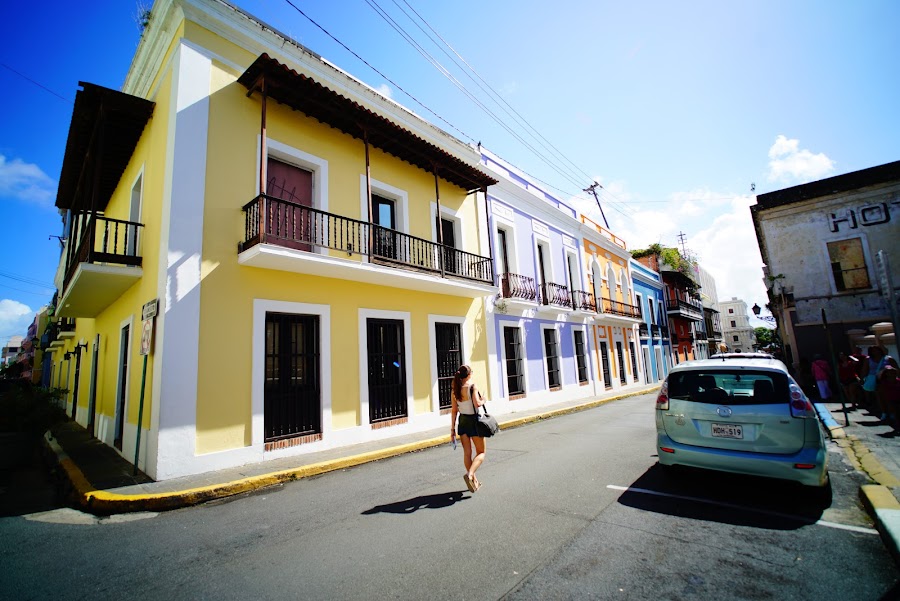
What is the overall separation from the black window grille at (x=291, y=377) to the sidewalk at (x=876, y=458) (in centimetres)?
731

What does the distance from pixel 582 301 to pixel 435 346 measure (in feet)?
31.7

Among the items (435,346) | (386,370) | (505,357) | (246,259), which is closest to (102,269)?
(246,259)

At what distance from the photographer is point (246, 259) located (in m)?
6.71

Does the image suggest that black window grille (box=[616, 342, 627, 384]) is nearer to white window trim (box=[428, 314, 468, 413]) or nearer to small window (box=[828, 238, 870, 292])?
small window (box=[828, 238, 870, 292])

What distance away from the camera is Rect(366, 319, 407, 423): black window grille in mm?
8625

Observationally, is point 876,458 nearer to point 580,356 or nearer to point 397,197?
point 397,197

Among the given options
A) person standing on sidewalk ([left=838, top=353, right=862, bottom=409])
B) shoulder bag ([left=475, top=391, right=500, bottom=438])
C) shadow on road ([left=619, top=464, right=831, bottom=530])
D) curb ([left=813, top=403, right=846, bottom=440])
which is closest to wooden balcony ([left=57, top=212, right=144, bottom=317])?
shoulder bag ([left=475, top=391, right=500, bottom=438])

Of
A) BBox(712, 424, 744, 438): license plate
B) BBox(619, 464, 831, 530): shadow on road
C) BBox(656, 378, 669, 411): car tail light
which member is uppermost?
BBox(656, 378, 669, 411): car tail light

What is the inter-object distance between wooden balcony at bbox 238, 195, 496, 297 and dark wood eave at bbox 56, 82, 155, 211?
9.52ft

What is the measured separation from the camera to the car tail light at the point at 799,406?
152 inches

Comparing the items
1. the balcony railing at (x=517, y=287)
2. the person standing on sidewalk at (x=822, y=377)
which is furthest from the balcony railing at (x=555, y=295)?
the person standing on sidewalk at (x=822, y=377)

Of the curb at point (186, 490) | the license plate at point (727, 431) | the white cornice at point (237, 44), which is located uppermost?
the white cornice at point (237, 44)

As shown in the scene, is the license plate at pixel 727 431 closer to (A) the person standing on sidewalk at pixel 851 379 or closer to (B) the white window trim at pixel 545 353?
(A) the person standing on sidewalk at pixel 851 379

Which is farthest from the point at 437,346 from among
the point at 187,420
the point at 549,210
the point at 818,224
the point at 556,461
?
the point at 818,224
